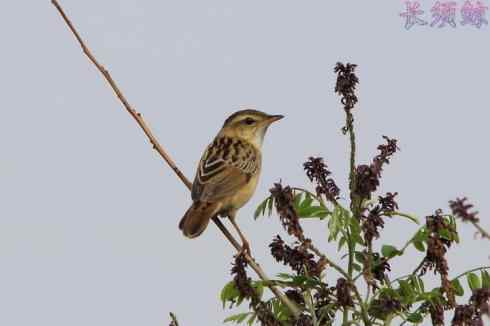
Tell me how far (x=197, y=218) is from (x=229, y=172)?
1.15m

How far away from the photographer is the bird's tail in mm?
6242

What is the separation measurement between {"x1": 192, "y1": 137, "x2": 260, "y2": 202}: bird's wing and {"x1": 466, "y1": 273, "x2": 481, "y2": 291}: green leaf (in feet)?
9.44

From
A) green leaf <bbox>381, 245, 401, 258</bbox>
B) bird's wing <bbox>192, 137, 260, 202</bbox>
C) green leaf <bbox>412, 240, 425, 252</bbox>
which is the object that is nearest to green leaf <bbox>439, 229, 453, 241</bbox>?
green leaf <bbox>412, 240, 425, 252</bbox>

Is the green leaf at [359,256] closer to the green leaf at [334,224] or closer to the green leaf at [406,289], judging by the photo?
the green leaf at [334,224]

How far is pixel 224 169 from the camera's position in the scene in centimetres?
749

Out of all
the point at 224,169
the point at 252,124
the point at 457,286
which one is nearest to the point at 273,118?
the point at 252,124

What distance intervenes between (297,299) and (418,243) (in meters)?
0.73

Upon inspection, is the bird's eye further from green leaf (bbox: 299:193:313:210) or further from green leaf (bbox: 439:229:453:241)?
green leaf (bbox: 439:229:453:241)

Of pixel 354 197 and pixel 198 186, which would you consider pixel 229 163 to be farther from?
pixel 354 197

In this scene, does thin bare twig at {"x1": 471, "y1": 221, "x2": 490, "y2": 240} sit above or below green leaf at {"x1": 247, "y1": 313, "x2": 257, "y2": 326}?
below

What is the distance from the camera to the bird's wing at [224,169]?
22.8ft

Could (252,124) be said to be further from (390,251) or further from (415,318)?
(415,318)

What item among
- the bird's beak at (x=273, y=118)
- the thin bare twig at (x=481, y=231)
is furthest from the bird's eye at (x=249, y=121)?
the thin bare twig at (x=481, y=231)

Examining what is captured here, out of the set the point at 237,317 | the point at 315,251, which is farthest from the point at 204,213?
the point at 315,251
